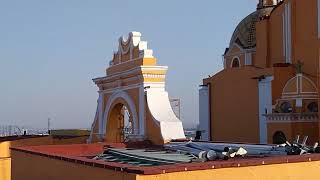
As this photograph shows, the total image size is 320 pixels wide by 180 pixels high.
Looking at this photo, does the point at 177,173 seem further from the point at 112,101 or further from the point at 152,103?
the point at 112,101

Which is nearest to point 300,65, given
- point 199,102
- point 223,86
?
point 223,86

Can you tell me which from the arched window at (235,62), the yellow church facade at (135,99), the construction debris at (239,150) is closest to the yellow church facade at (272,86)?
the arched window at (235,62)

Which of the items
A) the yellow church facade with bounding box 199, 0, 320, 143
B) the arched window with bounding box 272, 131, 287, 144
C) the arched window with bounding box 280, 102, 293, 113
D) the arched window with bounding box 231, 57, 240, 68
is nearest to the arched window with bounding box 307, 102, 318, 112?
the yellow church facade with bounding box 199, 0, 320, 143

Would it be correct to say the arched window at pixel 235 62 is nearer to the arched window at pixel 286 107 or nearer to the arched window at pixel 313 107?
the arched window at pixel 286 107

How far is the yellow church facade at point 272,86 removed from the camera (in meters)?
18.1

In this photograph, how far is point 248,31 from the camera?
28.3 metres

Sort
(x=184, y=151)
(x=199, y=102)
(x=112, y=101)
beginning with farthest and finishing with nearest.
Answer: (x=199, y=102) < (x=112, y=101) < (x=184, y=151)

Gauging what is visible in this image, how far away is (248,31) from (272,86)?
8.55 m

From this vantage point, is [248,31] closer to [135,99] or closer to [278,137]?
[278,137]

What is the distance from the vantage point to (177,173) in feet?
19.2

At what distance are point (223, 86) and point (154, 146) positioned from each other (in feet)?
41.4

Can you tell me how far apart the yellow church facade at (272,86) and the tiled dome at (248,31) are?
0.22 ft

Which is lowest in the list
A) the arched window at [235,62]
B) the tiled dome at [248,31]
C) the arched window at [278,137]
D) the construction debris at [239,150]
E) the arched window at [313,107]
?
the arched window at [278,137]

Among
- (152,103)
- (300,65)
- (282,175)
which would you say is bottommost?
(282,175)
